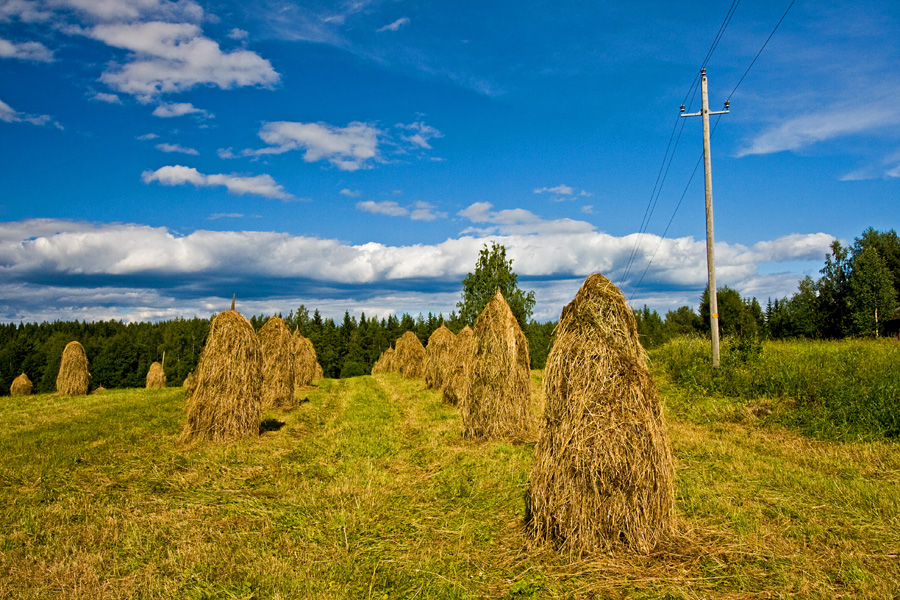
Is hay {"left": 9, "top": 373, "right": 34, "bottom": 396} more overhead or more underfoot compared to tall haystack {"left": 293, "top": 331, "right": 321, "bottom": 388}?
more underfoot

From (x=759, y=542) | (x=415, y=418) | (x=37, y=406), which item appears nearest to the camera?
(x=759, y=542)

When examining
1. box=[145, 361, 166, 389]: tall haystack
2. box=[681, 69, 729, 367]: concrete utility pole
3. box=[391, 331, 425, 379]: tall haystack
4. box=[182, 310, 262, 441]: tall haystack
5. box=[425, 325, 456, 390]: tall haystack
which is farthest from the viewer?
box=[145, 361, 166, 389]: tall haystack

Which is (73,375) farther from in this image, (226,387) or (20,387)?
(226,387)

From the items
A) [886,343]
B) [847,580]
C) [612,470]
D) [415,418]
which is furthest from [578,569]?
[886,343]

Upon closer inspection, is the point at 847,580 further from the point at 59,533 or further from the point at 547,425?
the point at 59,533

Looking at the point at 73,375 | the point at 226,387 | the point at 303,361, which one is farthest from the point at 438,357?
the point at 73,375

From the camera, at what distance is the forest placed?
131ft

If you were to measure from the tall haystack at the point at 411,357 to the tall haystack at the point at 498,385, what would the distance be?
58.8ft

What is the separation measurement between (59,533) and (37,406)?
17426 millimetres

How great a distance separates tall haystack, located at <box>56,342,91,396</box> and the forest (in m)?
7.86

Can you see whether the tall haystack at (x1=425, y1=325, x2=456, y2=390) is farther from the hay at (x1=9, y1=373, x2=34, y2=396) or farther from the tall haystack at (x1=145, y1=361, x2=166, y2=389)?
the hay at (x1=9, y1=373, x2=34, y2=396)

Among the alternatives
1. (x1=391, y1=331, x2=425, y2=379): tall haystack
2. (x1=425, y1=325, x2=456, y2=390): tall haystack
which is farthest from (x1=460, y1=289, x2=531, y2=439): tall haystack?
(x1=391, y1=331, x2=425, y2=379): tall haystack

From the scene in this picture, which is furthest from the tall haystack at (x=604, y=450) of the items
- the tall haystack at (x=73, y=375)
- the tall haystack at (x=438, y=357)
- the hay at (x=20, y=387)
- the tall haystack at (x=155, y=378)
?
the tall haystack at (x=155, y=378)

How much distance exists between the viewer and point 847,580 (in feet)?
Result: 14.9
